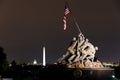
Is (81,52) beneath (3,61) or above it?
beneath

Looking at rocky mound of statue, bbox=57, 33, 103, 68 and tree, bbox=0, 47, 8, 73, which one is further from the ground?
Answer: tree, bbox=0, 47, 8, 73

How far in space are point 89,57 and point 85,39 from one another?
182cm

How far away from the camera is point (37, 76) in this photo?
5253 cm

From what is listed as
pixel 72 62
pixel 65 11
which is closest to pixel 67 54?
pixel 72 62

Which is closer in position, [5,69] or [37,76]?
[37,76]

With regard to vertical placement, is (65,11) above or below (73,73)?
above

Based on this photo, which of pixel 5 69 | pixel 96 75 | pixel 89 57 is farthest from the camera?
pixel 5 69

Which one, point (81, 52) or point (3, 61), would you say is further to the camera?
point (3, 61)

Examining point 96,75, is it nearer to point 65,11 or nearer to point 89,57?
point 89,57

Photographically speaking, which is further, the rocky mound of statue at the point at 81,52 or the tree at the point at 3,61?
the tree at the point at 3,61

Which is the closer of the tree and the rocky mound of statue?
the rocky mound of statue

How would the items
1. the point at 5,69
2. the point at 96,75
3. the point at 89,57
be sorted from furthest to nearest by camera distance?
the point at 5,69
the point at 89,57
the point at 96,75

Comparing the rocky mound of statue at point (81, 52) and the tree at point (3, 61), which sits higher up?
the tree at point (3, 61)

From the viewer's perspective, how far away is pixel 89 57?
172ft
